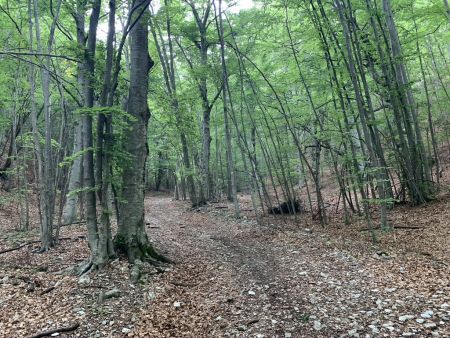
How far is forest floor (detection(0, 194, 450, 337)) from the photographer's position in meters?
3.72

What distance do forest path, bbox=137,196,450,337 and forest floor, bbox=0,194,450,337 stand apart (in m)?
0.01

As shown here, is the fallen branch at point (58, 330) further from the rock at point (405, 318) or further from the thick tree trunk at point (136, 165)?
the rock at point (405, 318)

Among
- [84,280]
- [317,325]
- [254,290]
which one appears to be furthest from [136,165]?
[317,325]

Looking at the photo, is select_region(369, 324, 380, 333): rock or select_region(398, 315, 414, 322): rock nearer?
select_region(369, 324, 380, 333): rock

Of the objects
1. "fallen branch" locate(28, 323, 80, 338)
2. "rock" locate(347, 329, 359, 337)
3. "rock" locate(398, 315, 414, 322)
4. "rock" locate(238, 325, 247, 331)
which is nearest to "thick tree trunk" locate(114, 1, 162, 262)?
"fallen branch" locate(28, 323, 80, 338)

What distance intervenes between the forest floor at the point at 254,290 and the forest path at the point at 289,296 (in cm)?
1

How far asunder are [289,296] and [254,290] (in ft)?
1.88

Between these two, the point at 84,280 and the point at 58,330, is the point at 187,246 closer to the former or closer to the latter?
the point at 84,280

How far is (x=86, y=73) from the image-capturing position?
5367 mm

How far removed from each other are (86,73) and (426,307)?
602cm

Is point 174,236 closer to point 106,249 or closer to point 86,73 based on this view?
point 106,249

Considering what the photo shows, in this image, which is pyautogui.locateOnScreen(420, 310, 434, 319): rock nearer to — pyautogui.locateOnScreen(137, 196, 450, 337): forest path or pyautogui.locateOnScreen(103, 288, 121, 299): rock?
pyautogui.locateOnScreen(137, 196, 450, 337): forest path

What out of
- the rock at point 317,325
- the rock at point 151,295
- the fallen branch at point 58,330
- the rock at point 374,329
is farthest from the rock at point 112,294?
the rock at point 374,329

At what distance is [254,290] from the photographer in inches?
192
